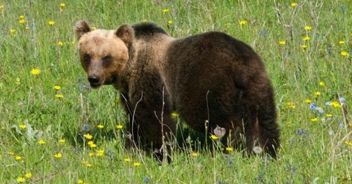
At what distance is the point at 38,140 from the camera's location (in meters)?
8.16

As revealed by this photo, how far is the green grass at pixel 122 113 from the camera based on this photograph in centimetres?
710

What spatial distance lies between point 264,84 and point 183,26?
3.09 meters

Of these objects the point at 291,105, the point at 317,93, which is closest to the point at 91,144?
the point at 291,105

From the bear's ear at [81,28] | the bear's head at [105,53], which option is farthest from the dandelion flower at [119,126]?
the bear's ear at [81,28]

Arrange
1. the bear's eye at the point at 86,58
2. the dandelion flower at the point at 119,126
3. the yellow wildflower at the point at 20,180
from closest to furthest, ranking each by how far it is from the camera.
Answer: the yellow wildflower at the point at 20,180, the dandelion flower at the point at 119,126, the bear's eye at the point at 86,58

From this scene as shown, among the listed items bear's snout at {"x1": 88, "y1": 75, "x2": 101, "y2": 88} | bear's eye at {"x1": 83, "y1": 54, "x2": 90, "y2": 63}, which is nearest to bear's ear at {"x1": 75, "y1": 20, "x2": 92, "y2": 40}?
bear's eye at {"x1": 83, "y1": 54, "x2": 90, "y2": 63}

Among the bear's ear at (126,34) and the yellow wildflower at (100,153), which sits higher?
the bear's ear at (126,34)

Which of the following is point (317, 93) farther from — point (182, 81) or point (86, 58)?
point (86, 58)

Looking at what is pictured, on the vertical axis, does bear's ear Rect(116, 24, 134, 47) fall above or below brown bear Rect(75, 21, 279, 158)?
above

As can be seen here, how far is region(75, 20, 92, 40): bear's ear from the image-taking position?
8.84 meters

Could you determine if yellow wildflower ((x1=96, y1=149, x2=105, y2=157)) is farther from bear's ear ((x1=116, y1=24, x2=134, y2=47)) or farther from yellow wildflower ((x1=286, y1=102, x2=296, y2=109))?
yellow wildflower ((x1=286, y1=102, x2=296, y2=109))

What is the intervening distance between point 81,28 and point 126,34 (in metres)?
0.49

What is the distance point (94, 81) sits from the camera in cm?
838

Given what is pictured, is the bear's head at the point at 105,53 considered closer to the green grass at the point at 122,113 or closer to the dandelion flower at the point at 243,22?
the green grass at the point at 122,113
